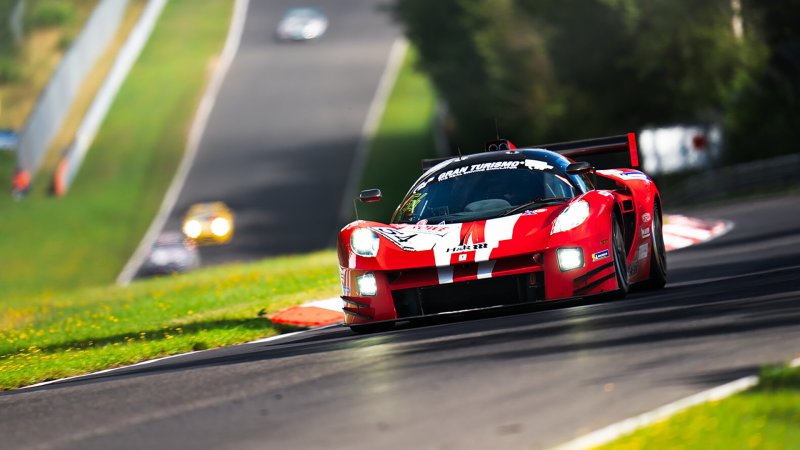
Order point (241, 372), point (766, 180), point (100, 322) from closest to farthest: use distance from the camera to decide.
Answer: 1. point (241, 372)
2. point (100, 322)
3. point (766, 180)

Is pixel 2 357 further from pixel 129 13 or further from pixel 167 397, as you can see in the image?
pixel 129 13

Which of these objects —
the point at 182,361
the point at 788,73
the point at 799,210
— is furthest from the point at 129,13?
the point at 182,361

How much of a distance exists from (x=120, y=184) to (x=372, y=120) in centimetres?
1125

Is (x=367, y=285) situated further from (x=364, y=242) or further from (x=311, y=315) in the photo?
(x=311, y=315)

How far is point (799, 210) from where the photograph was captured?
27.7m

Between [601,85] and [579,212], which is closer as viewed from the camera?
[579,212]

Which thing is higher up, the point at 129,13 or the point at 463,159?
the point at 129,13

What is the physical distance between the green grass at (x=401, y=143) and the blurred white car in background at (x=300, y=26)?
593 centimetres

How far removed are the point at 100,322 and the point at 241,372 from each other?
803 cm

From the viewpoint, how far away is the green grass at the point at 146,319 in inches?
524

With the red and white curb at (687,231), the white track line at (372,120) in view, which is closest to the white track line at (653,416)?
the red and white curb at (687,231)

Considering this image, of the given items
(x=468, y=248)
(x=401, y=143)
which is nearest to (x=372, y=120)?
(x=401, y=143)

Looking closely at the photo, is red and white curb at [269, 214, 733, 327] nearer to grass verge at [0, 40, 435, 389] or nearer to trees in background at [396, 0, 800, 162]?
grass verge at [0, 40, 435, 389]

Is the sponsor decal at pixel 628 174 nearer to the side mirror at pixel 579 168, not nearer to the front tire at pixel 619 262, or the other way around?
the side mirror at pixel 579 168
